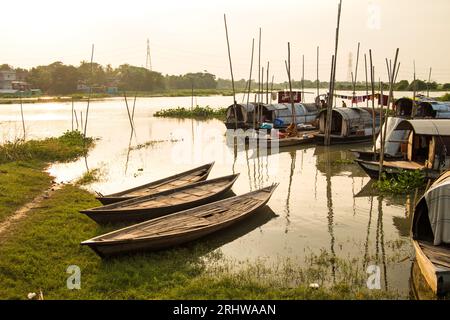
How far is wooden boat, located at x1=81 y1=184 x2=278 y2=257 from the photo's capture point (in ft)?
22.9

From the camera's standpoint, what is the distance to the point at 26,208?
9.95m

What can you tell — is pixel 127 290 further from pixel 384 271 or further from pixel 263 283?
pixel 384 271

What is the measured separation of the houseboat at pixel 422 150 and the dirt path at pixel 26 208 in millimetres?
9322

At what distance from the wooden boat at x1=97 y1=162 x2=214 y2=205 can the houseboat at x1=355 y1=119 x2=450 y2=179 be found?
5104mm

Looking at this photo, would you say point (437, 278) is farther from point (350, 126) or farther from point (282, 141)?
point (350, 126)

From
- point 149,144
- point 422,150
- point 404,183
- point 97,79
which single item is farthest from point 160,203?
point 97,79

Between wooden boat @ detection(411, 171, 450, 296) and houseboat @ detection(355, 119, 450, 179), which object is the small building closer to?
houseboat @ detection(355, 119, 450, 179)

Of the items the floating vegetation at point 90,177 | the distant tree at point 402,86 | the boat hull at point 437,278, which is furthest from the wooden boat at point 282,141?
the distant tree at point 402,86

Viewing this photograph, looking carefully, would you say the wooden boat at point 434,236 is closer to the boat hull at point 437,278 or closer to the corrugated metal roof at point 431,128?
the boat hull at point 437,278

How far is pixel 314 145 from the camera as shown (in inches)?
827

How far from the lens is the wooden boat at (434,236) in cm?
576

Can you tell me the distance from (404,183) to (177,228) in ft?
22.7

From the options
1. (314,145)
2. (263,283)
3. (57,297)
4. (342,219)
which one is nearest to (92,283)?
(57,297)
